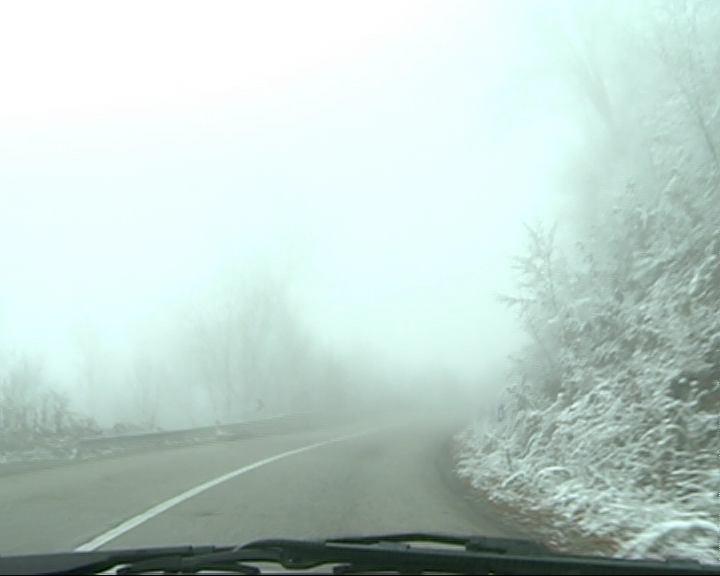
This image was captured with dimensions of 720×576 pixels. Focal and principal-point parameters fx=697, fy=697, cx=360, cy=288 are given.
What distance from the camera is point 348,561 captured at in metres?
4.09

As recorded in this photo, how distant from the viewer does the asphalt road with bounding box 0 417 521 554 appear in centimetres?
752

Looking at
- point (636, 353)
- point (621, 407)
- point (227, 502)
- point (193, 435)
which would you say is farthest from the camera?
point (193, 435)

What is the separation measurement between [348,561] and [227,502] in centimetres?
615

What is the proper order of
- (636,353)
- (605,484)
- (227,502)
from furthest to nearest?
(636,353) < (227,502) < (605,484)

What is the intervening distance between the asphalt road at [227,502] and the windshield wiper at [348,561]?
3006 mm

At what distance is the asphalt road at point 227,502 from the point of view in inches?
296

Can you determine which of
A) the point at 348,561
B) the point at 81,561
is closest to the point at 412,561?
the point at 348,561

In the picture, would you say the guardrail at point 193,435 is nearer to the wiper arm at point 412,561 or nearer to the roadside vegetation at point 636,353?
the roadside vegetation at point 636,353

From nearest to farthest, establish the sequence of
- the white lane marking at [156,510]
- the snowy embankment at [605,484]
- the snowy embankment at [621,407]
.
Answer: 1. the snowy embankment at [605,484]
2. the white lane marking at [156,510]
3. the snowy embankment at [621,407]

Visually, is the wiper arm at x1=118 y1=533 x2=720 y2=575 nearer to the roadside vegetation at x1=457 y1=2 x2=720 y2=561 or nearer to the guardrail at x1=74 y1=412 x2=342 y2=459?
the roadside vegetation at x1=457 y1=2 x2=720 y2=561

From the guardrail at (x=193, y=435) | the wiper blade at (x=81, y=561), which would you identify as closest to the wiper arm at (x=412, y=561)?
the wiper blade at (x=81, y=561)

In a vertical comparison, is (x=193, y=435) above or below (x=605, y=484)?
above

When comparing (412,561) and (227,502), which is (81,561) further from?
(227,502)

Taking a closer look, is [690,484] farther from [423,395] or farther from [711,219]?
[423,395]
